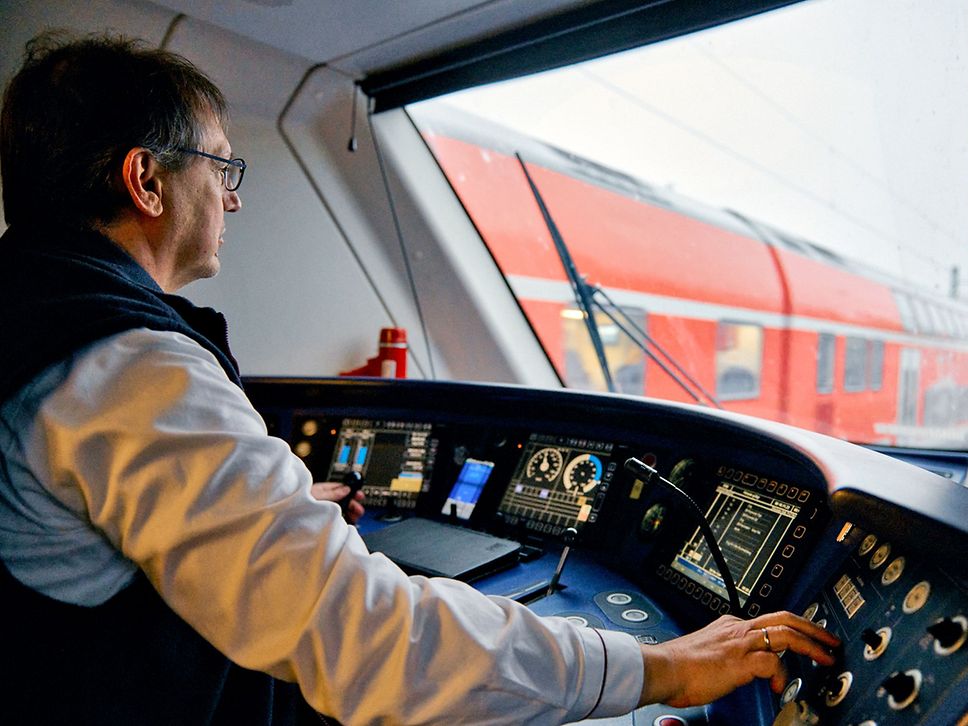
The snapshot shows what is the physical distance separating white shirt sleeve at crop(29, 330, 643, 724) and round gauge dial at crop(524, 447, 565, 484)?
1.05 m

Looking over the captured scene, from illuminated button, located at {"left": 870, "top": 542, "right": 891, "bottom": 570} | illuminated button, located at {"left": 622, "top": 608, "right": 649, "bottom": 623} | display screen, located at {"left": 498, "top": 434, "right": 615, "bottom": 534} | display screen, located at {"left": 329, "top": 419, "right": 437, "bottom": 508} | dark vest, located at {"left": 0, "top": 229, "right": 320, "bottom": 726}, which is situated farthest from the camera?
display screen, located at {"left": 329, "top": 419, "right": 437, "bottom": 508}

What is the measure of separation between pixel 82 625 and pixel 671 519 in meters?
1.05

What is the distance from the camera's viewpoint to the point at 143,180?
894mm

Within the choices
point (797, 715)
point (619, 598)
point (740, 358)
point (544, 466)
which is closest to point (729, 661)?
point (797, 715)

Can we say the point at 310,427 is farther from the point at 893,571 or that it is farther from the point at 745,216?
the point at 745,216

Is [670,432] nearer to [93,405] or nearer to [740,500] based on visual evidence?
[740,500]

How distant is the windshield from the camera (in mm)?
1776

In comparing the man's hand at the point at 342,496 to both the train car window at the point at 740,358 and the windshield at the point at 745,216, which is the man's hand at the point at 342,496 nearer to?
the windshield at the point at 745,216

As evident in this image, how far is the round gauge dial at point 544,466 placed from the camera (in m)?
1.74

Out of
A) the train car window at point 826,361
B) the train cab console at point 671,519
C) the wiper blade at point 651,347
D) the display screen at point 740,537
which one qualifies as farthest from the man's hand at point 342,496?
the train car window at point 826,361

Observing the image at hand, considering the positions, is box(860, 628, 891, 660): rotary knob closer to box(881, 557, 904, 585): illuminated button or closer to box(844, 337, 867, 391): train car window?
box(881, 557, 904, 585): illuminated button

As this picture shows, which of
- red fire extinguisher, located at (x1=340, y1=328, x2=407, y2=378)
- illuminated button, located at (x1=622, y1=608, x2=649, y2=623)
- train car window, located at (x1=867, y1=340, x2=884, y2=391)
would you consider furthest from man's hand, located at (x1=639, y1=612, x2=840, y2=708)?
train car window, located at (x1=867, y1=340, x2=884, y2=391)

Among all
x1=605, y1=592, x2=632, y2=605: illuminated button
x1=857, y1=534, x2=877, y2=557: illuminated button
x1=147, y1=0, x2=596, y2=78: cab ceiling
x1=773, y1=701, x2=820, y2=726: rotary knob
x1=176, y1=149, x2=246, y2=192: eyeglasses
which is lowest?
x1=605, y1=592, x2=632, y2=605: illuminated button

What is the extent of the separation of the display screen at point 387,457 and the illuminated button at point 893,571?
135 cm
